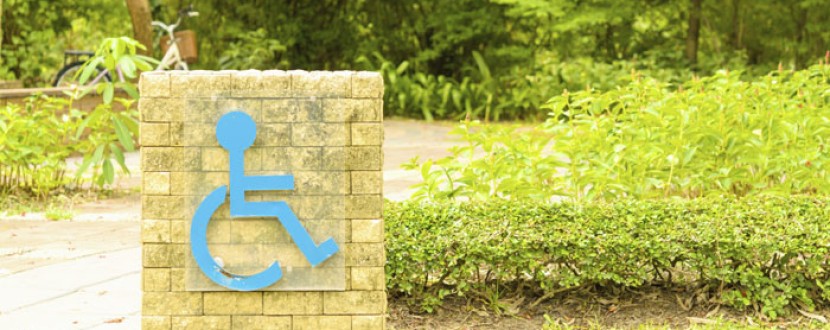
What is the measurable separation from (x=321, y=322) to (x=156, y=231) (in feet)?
2.23

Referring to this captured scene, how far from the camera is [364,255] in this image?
4.08 metres

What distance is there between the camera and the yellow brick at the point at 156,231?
160 inches

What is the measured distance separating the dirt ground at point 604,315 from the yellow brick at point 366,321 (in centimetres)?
64

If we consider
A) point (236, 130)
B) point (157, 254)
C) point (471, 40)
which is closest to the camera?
point (236, 130)

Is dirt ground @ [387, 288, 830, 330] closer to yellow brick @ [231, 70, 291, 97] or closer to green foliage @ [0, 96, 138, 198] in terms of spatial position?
yellow brick @ [231, 70, 291, 97]

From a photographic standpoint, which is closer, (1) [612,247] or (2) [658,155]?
(1) [612,247]

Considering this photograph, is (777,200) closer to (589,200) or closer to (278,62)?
(589,200)

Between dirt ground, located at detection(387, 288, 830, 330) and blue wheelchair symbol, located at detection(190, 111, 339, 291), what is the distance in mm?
878

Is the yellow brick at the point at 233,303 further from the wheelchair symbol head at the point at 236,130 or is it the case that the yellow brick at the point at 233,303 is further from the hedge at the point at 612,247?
the hedge at the point at 612,247

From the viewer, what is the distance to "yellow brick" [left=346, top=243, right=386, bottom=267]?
13.4ft

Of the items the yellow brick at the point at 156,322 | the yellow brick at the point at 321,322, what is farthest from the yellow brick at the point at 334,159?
the yellow brick at the point at 156,322

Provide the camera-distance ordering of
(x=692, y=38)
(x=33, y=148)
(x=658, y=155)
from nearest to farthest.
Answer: (x=658, y=155) → (x=33, y=148) → (x=692, y=38)

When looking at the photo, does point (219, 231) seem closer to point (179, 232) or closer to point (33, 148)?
point (179, 232)

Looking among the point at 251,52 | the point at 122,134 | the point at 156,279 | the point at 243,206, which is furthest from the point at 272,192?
the point at 251,52
